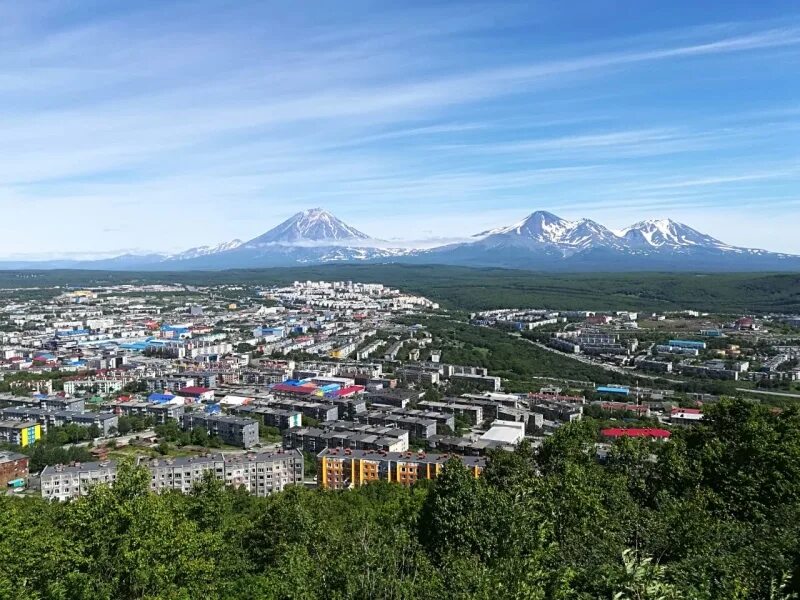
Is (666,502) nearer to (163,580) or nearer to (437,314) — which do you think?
(163,580)

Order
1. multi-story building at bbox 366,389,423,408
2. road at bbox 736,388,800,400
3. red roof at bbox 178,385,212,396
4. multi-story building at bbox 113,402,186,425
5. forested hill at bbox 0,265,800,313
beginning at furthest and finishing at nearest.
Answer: forested hill at bbox 0,265,800,313
red roof at bbox 178,385,212,396
road at bbox 736,388,800,400
multi-story building at bbox 366,389,423,408
multi-story building at bbox 113,402,186,425

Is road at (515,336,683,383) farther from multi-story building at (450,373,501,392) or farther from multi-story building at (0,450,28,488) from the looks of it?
multi-story building at (0,450,28,488)

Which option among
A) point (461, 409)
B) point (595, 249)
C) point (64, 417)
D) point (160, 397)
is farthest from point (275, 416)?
point (595, 249)

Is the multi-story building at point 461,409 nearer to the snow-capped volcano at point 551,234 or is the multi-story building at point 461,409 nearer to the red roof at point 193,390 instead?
the red roof at point 193,390

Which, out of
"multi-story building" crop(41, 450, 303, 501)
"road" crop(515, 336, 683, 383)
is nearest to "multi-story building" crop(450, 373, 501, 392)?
"road" crop(515, 336, 683, 383)

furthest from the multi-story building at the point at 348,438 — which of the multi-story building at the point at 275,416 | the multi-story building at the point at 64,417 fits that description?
the multi-story building at the point at 64,417

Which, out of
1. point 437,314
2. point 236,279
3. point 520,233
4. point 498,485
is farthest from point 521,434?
point 520,233
